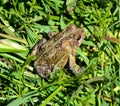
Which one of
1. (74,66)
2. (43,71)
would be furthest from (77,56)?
(43,71)

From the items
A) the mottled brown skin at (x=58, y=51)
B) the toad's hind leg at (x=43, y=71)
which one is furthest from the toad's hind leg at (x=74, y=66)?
the toad's hind leg at (x=43, y=71)

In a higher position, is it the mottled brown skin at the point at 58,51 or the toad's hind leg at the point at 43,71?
the mottled brown skin at the point at 58,51

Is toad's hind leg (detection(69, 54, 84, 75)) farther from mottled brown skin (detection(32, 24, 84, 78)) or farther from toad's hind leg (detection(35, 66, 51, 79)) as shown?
toad's hind leg (detection(35, 66, 51, 79))

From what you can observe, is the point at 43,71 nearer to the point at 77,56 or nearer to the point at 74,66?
the point at 74,66

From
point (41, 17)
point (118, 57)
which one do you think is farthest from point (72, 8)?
point (118, 57)

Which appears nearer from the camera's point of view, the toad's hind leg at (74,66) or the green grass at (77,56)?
the green grass at (77,56)

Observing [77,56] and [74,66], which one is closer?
[74,66]

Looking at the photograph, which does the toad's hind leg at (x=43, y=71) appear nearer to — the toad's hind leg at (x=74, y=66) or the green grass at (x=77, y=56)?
the green grass at (x=77, y=56)
